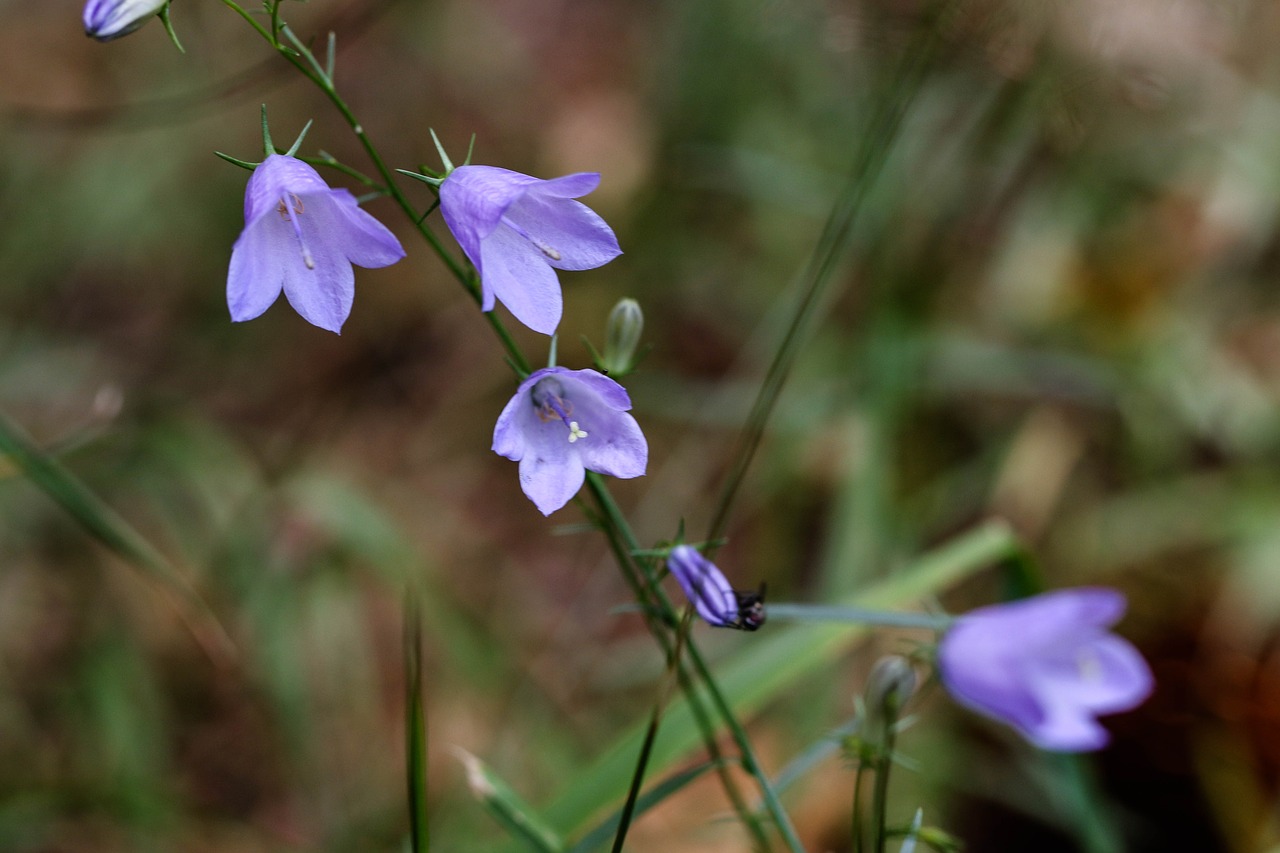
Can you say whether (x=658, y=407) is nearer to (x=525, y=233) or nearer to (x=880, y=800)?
(x=525, y=233)

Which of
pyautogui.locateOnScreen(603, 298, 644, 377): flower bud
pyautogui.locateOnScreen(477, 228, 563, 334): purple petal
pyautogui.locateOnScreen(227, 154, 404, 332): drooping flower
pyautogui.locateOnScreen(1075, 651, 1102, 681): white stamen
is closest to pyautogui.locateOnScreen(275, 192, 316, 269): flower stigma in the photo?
pyautogui.locateOnScreen(227, 154, 404, 332): drooping flower

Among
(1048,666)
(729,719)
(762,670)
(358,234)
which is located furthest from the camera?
(762,670)

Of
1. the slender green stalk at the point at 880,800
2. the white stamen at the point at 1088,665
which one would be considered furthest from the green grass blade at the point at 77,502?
the white stamen at the point at 1088,665

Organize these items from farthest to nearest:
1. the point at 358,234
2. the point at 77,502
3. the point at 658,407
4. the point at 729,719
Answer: the point at 658,407
the point at 77,502
the point at 729,719
the point at 358,234

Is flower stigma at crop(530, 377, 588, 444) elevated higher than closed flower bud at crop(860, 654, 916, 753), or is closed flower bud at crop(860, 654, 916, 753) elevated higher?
flower stigma at crop(530, 377, 588, 444)

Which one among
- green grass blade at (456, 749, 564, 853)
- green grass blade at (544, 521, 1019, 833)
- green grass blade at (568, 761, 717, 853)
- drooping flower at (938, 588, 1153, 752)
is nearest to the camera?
drooping flower at (938, 588, 1153, 752)

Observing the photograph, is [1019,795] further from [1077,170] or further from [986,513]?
[1077,170]

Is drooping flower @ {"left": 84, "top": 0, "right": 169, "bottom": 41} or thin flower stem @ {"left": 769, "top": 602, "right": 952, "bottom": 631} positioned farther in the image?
drooping flower @ {"left": 84, "top": 0, "right": 169, "bottom": 41}

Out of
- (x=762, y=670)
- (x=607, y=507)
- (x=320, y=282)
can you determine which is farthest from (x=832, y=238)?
(x=320, y=282)

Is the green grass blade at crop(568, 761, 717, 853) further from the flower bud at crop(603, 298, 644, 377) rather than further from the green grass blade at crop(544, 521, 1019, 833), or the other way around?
the flower bud at crop(603, 298, 644, 377)
